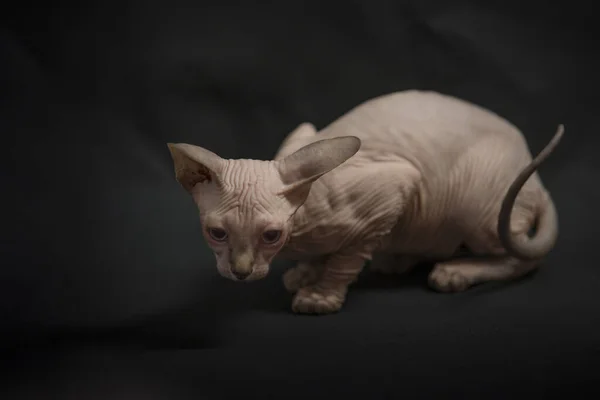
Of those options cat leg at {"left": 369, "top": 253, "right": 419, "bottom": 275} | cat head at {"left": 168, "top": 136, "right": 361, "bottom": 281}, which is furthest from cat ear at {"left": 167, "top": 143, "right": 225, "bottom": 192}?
cat leg at {"left": 369, "top": 253, "right": 419, "bottom": 275}

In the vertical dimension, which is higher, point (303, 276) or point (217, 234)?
point (217, 234)

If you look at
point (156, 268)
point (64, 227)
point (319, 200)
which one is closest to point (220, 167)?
point (319, 200)

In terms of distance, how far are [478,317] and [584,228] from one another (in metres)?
0.63

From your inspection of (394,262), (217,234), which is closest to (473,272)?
(394,262)

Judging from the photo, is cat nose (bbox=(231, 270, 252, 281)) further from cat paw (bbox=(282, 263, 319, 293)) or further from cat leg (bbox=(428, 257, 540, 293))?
cat leg (bbox=(428, 257, 540, 293))

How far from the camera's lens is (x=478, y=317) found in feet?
5.68

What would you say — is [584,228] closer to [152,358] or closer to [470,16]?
[470,16]

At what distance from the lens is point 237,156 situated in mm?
2471

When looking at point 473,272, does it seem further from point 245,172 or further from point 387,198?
point 245,172

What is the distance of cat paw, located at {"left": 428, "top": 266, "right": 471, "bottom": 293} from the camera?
1865 millimetres

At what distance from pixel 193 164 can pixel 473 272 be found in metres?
0.71

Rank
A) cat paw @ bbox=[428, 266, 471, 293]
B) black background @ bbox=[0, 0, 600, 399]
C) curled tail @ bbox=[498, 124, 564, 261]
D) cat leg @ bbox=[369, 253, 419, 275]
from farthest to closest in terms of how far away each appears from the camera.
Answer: cat leg @ bbox=[369, 253, 419, 275]
cat paw @ bbox=[428, 266, 471, 293]
curled tail @ bbox=[498, 124, 564, 261]
black background @ bbox=[0, 0, 600, 399]

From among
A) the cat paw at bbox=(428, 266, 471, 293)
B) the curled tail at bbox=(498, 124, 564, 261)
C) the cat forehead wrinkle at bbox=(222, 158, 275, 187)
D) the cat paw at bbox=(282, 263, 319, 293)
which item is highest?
the cat forehead wrinkle at bbox=(222, 158, 275, 187)

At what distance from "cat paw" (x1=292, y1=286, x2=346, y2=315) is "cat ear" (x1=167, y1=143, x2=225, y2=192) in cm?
35
